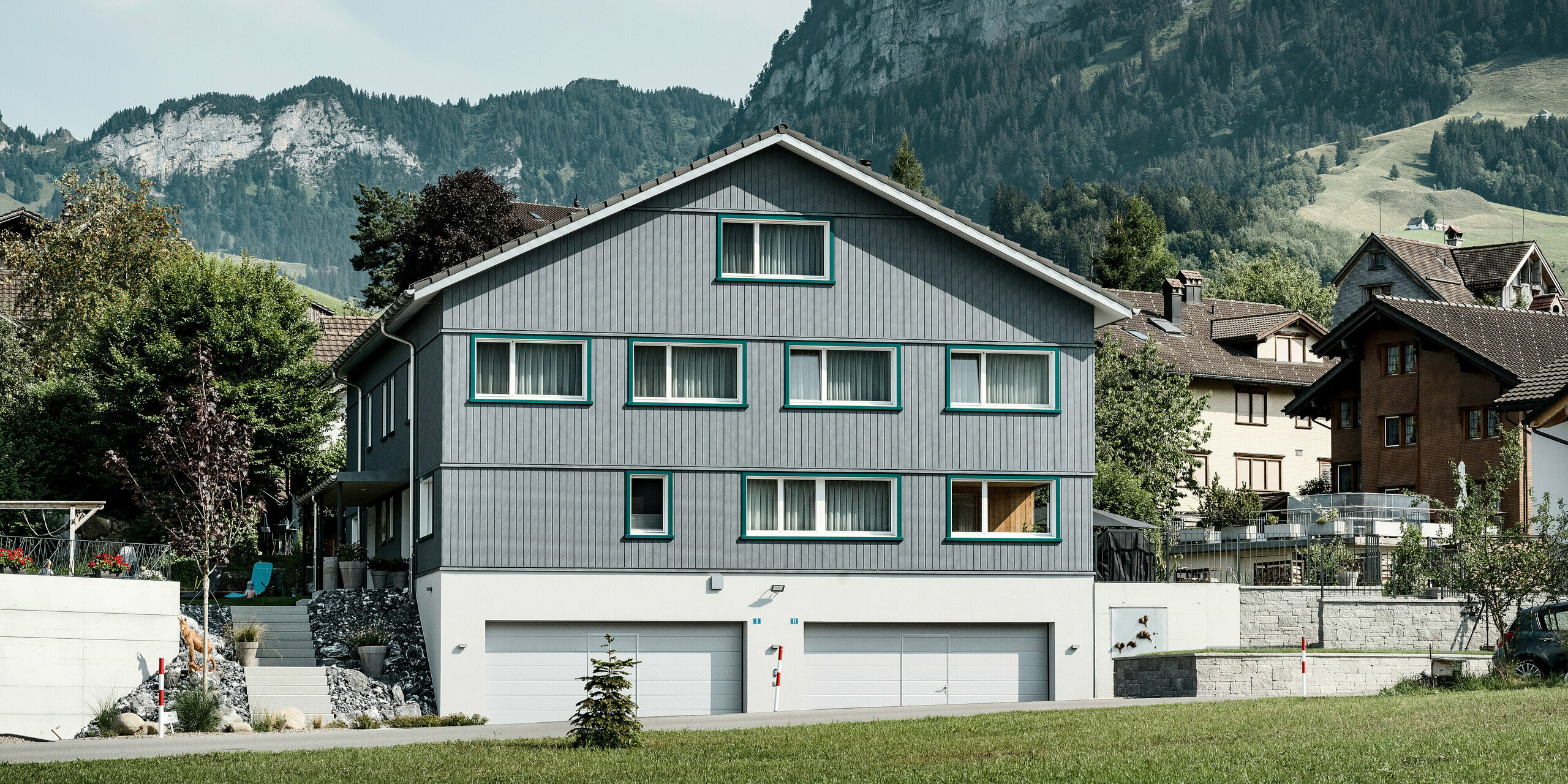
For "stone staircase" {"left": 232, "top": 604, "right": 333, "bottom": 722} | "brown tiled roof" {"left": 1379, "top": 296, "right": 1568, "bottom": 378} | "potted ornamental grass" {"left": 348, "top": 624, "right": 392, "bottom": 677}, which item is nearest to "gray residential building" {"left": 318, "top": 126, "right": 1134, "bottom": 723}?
"potted ornamental grass" {"left": 348, "top": 624, "right": 392, "bottom": 677}

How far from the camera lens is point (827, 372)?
109 ft

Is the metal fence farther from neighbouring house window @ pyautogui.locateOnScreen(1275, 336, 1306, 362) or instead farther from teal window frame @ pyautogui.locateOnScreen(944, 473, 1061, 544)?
neighbouring house window @ pyautogui.locateOnScreen(1275, 336, 1306, 362)

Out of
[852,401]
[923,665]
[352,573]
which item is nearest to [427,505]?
[352,573]

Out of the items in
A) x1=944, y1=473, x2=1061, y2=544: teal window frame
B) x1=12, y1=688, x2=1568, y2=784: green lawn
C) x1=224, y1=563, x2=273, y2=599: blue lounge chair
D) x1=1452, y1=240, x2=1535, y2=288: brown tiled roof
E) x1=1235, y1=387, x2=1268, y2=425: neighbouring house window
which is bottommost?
x1=12, y1=688, x2=1568, y2=784: green lawn

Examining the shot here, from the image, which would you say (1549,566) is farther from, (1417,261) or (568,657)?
(1417,261)

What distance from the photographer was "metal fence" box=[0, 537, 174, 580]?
2981cm

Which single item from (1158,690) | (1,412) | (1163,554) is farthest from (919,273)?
(1,412)

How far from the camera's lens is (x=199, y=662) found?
29047 millimetres

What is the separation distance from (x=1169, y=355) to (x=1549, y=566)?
31006 millimetres

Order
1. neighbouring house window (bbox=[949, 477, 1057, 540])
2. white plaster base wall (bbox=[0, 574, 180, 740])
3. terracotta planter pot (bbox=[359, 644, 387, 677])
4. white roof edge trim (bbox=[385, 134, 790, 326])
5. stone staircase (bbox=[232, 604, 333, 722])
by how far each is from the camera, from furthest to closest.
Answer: neighbouring house window (bbox=[949, 477, 1057, 540]) < white roof edge trim (bbox=[385, 134, 790, 326]) < terracotta planter pot (bbox=[359, 644, 387, 677]) < stone staircase (bbox=[232, 604, 333, 722]) < white plaster base wall (bbox=[0, 574, 180, 740])

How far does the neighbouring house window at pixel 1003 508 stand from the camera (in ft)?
110

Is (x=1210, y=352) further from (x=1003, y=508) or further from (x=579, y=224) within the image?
(x=579, y=224)

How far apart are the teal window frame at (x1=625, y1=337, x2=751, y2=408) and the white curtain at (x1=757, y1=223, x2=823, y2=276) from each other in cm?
161

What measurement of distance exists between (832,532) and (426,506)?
7547 millimetres
